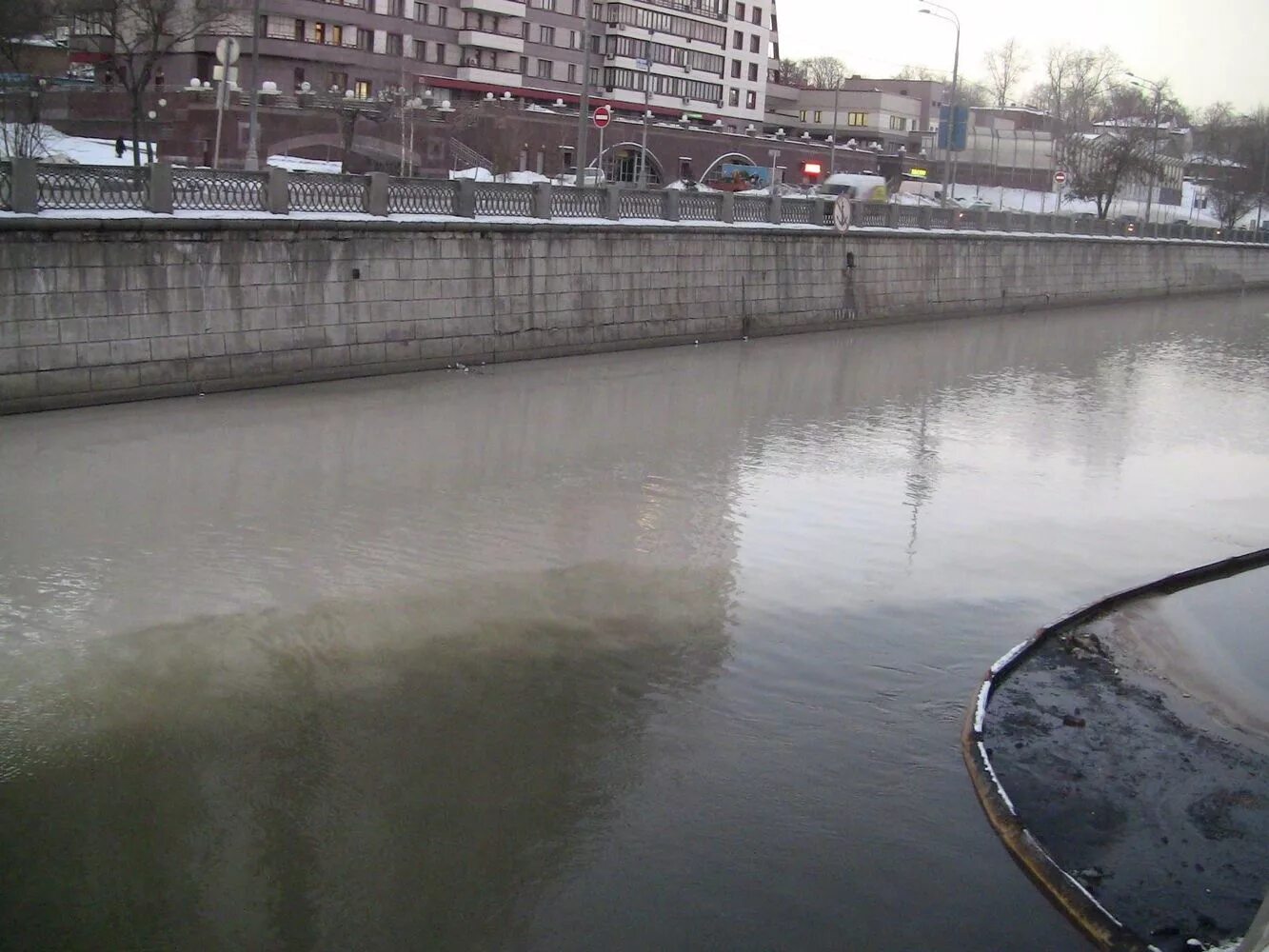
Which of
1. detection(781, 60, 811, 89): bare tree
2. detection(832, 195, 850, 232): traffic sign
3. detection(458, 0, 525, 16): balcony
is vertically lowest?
detection(832, 195, 850, 232): traffic sign

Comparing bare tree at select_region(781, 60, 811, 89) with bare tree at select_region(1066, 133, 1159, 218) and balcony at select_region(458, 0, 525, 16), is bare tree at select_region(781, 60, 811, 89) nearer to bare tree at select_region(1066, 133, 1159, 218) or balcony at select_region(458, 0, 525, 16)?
bare tree at select_region(1066, 133, 1159, 218)

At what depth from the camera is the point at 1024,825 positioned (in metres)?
7.20

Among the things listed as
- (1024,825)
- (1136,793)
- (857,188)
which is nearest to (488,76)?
(857,188)

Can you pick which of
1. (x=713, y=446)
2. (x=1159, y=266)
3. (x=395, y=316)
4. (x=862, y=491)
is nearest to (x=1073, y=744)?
(x=862, y=491)

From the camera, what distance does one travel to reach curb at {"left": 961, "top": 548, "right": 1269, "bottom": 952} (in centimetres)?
631

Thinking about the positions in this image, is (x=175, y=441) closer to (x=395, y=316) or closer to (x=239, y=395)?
(x=239, y=395)

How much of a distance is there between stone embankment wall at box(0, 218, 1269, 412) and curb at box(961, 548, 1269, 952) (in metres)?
12.8

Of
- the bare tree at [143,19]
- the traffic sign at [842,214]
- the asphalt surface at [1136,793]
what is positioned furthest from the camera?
the traffic sign at [842,214]

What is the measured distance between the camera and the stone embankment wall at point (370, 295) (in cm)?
1728

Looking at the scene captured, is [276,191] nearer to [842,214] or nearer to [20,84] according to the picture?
[20,84]

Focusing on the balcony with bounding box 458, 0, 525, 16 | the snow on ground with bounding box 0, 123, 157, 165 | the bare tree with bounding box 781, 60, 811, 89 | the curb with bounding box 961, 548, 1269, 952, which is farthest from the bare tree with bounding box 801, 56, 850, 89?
the curb with bounding box 961, 548, 1269, 952

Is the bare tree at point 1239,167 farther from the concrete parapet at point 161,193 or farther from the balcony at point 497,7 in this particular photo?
the concrete parapet at point 161,193

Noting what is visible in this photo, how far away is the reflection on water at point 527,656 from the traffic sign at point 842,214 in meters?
13.4

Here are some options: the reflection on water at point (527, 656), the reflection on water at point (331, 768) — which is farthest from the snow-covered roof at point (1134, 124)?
the reflection on water at point (331, 768)
